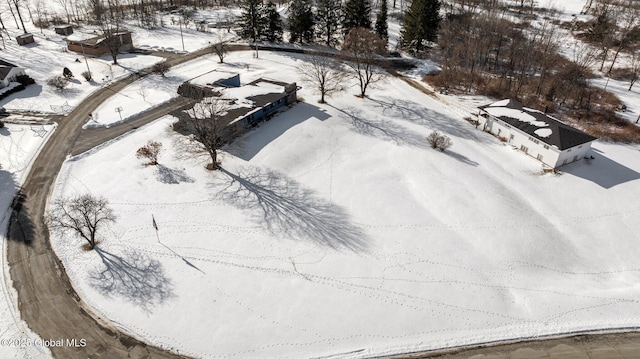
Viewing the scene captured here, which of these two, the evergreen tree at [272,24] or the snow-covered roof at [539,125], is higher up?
the evergreen tree at [272,24]

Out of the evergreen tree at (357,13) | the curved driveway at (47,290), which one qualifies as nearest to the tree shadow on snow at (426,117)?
the evergreen tree at (357,13)

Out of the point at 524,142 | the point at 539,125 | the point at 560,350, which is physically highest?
the point at 539,125

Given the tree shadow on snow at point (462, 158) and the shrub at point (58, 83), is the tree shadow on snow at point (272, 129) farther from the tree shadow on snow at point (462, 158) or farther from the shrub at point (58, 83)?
the shrub at point (58, 83)

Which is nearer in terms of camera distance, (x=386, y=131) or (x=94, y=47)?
(x=386, y=131)

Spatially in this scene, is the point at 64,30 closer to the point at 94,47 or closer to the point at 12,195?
the point at 94,47

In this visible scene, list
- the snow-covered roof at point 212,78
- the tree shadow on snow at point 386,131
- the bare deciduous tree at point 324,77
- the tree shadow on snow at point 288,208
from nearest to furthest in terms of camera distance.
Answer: the tree shadow on snow at point 288,208 < the tree shadow on snow at point 386,131 < the snow-covered roof at point 212,78 < the bare deciduous tree at point 324,77

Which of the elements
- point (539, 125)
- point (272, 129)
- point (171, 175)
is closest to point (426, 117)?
point (539, 125)
